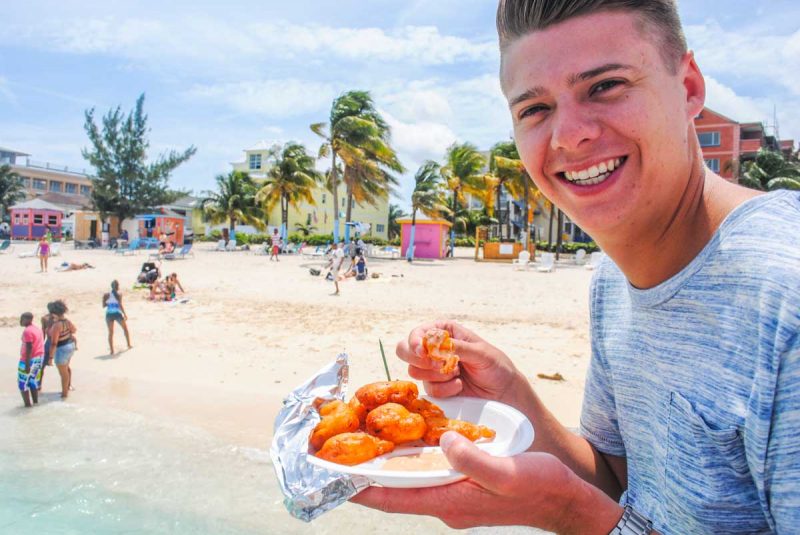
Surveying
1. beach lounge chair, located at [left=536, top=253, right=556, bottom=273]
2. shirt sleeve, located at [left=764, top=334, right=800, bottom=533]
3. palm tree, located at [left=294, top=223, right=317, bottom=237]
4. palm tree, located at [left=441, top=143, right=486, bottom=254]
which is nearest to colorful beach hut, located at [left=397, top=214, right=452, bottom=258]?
palm tree, located at [left=441, top=143, right=486, bottom=254]

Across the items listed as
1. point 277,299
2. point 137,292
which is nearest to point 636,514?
point 277,299

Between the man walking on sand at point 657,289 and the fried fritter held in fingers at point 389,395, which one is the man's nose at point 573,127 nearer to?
the man walking on sand at point 657,289

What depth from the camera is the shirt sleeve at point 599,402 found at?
65.5 inches

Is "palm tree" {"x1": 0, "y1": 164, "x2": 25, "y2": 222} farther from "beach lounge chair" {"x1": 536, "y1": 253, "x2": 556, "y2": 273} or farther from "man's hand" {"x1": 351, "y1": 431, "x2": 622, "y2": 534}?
"man's hand" {"x1": 351, "y1": 431, "x2": 622, "y2": 534}

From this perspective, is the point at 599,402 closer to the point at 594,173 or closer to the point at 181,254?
the point at 594,173

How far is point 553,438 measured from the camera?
1821mm

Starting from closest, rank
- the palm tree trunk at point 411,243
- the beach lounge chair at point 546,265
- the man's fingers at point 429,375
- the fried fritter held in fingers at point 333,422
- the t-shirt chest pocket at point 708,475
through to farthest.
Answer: the t-shirt chest pocket at point 708,475 < the fried fritter held in fingers at point 333,422 < the man's fingers at point 429,375 < the beach lounge chair at point 546,265 < the palm tree trunk at point 411,243

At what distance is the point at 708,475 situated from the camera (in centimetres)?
114

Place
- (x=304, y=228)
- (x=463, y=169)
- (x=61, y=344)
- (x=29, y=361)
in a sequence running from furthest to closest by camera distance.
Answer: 1. (x=304, y=228)
2. (x=463, y=169)
3. (x=61, y=344)
4. (x=29, y=361)

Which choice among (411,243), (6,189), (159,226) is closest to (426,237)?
(411,243)

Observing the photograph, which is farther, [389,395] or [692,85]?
[389,395]

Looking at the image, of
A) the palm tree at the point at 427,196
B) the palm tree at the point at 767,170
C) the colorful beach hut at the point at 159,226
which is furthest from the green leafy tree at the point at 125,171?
the palm tree at the point at 767,170

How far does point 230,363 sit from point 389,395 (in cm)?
888

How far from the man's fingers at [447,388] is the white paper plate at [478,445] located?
0.08 ft
